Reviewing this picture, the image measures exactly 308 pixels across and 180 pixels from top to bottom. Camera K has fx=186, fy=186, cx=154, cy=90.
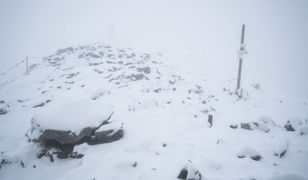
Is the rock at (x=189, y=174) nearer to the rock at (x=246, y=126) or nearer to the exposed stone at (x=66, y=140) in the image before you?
the exposed stone at (x=66, y=140)

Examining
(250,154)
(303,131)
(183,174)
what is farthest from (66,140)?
(303,131)

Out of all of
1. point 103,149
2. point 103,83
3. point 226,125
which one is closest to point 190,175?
point 103,149

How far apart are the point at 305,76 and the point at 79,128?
Result: 206 meters

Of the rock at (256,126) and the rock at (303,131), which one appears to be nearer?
the rock at (303,131)

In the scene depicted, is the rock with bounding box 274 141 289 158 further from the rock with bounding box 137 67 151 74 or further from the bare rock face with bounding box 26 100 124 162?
the rock with bounding box 137 67 151 74

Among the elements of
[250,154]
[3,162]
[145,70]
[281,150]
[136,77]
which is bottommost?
[3,162]

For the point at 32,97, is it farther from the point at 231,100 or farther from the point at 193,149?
the point at 231,100

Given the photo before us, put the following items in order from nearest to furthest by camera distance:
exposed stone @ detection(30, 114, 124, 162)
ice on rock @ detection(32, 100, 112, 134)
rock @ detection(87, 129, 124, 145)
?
1. exposed stone @ detection(30, 114, 124, 162)
2. ice on rock @ detection(32, 100, 112, 134)
3. rock @ detection(87, 129, 124, 145)

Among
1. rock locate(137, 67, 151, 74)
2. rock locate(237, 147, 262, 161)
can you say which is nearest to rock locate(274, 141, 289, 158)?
rock locate(237, 147, 262, 161)

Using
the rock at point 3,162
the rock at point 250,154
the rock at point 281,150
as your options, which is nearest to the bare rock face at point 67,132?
the rock at point 3,162

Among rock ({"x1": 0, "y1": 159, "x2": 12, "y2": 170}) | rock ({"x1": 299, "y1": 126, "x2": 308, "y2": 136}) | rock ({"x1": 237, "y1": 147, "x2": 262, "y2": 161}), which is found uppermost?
rock ({"x1": 299, "y1": 126, "x2": 308, "y2": 136})

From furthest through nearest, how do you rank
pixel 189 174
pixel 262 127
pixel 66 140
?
pixel 262 127
pixel 66 140
pixel 189 174

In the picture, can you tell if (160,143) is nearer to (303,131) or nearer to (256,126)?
(256,126)

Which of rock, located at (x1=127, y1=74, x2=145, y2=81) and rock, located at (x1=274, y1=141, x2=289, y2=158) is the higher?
rock, located at (x1=127, y1=74, x2=145, y2=81)
